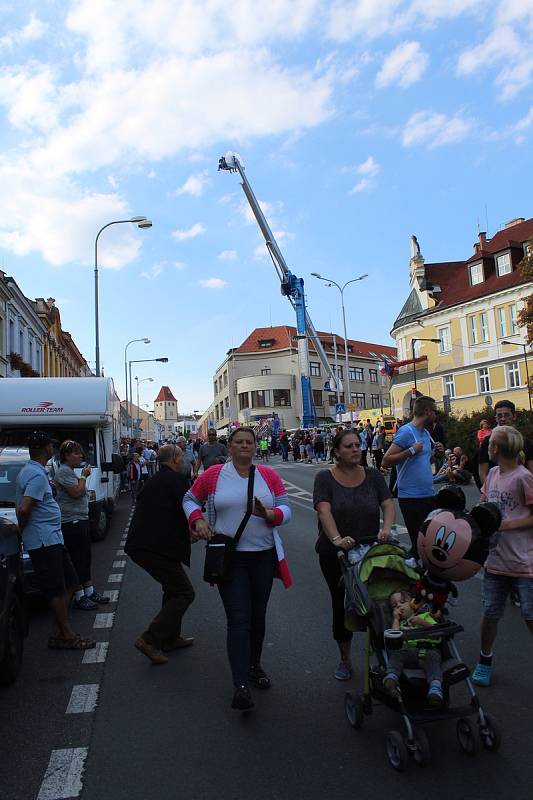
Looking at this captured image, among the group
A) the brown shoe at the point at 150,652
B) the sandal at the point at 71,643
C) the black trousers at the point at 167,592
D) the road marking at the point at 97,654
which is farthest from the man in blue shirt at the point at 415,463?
the sandal at the point at 71,643

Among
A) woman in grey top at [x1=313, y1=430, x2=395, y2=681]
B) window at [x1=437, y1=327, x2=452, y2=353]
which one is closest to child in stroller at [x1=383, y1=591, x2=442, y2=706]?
woman in grey top at [x1=313, y1=430, x2=395, y2=681]

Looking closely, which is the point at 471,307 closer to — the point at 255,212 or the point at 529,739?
the point at 255,212

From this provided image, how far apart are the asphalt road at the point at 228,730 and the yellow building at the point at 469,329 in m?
39.0

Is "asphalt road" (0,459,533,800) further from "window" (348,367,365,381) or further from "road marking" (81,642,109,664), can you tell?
"window" (348,367,365,381)

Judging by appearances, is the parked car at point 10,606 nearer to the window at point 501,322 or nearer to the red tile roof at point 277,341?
the window at point 501,322

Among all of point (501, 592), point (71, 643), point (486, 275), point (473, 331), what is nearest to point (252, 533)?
point (501, 592)

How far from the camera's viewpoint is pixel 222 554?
416cm

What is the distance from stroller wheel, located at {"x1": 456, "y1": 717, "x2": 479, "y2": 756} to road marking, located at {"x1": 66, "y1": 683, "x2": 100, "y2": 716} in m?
2.28

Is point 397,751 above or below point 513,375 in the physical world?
below

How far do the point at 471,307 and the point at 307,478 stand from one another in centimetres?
3033

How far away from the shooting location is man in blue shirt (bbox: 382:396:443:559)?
20.0 feet

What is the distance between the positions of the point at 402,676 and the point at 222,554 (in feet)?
4.21

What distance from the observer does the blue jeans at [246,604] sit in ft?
13.6

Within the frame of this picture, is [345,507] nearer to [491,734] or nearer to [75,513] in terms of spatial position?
[491,734]
